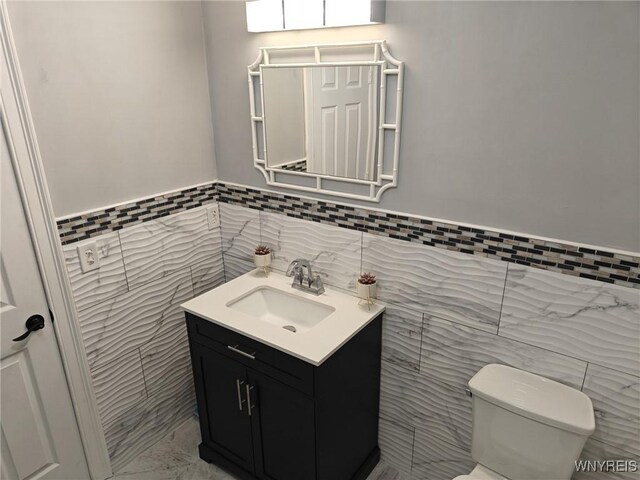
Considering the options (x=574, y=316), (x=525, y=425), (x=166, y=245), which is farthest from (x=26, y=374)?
(x=574, y=316)

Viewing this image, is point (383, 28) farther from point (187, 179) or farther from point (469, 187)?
point (187, 179)

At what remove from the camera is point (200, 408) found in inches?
82.7

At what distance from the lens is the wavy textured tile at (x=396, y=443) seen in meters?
2.03

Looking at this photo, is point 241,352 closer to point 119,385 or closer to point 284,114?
point 119,385

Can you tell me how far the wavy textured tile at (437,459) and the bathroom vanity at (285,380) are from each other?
21 cm

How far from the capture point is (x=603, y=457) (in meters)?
1.53

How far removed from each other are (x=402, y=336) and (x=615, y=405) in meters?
0.76

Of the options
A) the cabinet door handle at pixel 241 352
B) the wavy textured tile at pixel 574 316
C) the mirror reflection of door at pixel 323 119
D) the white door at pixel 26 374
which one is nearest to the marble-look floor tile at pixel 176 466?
the white door at pixel 26 374

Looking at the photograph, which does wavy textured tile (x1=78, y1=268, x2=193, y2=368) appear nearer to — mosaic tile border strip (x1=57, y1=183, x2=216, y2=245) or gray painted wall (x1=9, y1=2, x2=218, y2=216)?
mosaic tile border strip (x1=57, y1=183, x2=216, y2=245)

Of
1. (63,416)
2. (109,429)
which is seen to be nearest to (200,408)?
(109,429)

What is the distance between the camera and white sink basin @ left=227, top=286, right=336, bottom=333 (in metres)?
1.99

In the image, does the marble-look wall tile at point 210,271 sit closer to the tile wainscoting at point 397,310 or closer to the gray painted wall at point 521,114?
the tile wainscoting at point 397,310

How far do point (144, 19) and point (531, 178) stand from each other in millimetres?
1646

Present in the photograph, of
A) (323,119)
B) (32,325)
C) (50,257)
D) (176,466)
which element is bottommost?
(176,466)
